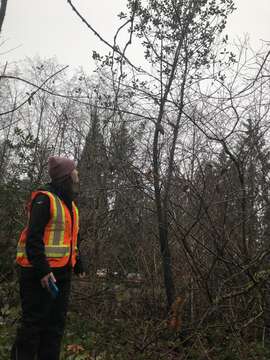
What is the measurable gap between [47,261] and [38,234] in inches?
8.2

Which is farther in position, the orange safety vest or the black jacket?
the orange safety vest

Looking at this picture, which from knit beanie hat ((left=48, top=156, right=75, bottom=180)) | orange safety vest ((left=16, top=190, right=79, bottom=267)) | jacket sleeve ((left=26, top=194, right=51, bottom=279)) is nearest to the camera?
jacket sleeve ((left=26, top=194, right=51, bottom=279))

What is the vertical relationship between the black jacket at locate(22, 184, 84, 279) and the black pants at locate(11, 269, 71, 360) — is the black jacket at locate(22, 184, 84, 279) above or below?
above

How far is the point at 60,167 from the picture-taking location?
10.6 feet

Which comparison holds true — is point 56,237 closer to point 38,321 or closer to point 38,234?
point 38,234

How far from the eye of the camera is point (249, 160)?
464 centimetres

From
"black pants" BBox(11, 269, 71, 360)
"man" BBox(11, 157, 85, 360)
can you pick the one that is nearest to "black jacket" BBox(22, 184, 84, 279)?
"man" BBox(11, 157, 85, 360)

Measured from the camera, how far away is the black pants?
2.96 m

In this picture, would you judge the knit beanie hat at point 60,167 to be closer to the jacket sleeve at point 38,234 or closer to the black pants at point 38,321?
the jacket sleeve at point 38,234

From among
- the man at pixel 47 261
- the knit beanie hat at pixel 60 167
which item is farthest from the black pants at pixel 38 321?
the knit beanie hat at pixel 60 167

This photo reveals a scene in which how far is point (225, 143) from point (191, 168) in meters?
0.49

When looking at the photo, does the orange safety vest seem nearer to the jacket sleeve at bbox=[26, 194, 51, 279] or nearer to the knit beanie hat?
the jacket sleeve at bbox=[26, 194, 51, 279]

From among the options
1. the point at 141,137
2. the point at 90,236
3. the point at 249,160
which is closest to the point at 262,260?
the point at 249,160

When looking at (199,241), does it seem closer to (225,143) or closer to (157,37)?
(225,143)
